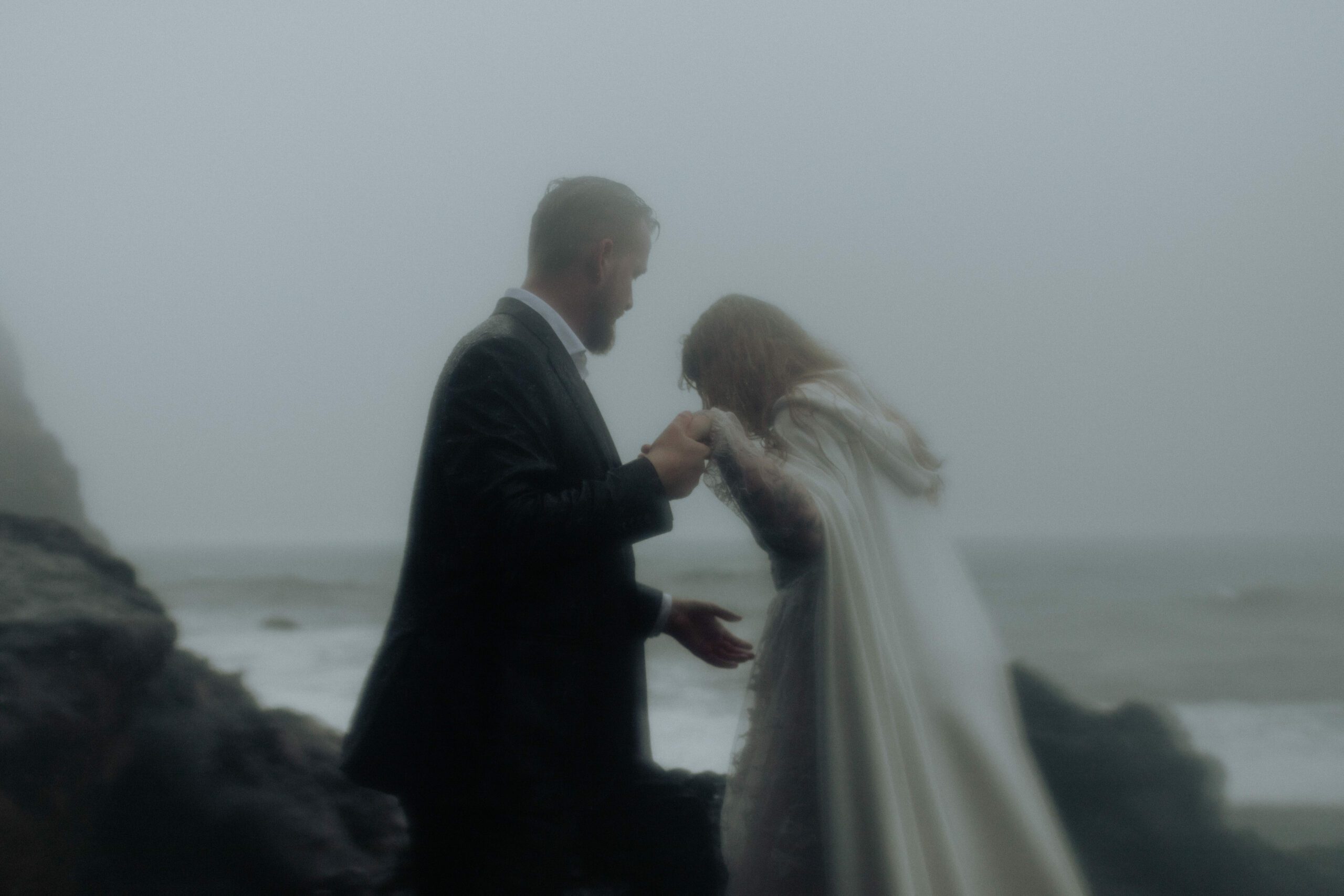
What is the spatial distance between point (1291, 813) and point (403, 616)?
21.2 ft

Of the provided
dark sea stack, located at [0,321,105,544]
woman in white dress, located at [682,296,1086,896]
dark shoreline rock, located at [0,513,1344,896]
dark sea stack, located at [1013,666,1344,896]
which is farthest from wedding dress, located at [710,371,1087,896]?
dark sea stack, located at [0,321,105,544]

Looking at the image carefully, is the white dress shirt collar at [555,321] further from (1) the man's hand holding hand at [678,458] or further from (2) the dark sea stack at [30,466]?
(2) the dark sea stack at [30,466]

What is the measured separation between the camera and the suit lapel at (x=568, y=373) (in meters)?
1.23

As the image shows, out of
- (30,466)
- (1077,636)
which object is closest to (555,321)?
(30,466)

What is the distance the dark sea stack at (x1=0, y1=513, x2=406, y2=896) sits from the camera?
6.82ft

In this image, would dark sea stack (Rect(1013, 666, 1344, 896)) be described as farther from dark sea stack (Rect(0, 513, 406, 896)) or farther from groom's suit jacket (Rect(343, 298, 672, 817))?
groom's suit jacket (Rect(343, 298, 672, 817))

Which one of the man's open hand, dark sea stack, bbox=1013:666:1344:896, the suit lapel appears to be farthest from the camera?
dark sea stack, bbox=1013:666:1344:896

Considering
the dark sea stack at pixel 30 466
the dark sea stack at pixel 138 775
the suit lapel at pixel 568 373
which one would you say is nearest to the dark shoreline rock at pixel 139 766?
the dark sea stack at pixel 138 775

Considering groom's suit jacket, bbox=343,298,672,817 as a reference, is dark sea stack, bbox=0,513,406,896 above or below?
below

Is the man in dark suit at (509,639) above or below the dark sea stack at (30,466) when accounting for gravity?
below

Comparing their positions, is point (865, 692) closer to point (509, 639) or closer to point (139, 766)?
point (509, 639)

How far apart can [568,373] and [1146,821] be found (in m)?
3.41

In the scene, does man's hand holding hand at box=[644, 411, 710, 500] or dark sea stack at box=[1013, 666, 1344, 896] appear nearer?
man's hand holding hand at box=[644, 411, 710, 500]

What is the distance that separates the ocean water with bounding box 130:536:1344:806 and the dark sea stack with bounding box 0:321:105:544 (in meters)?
0.75
